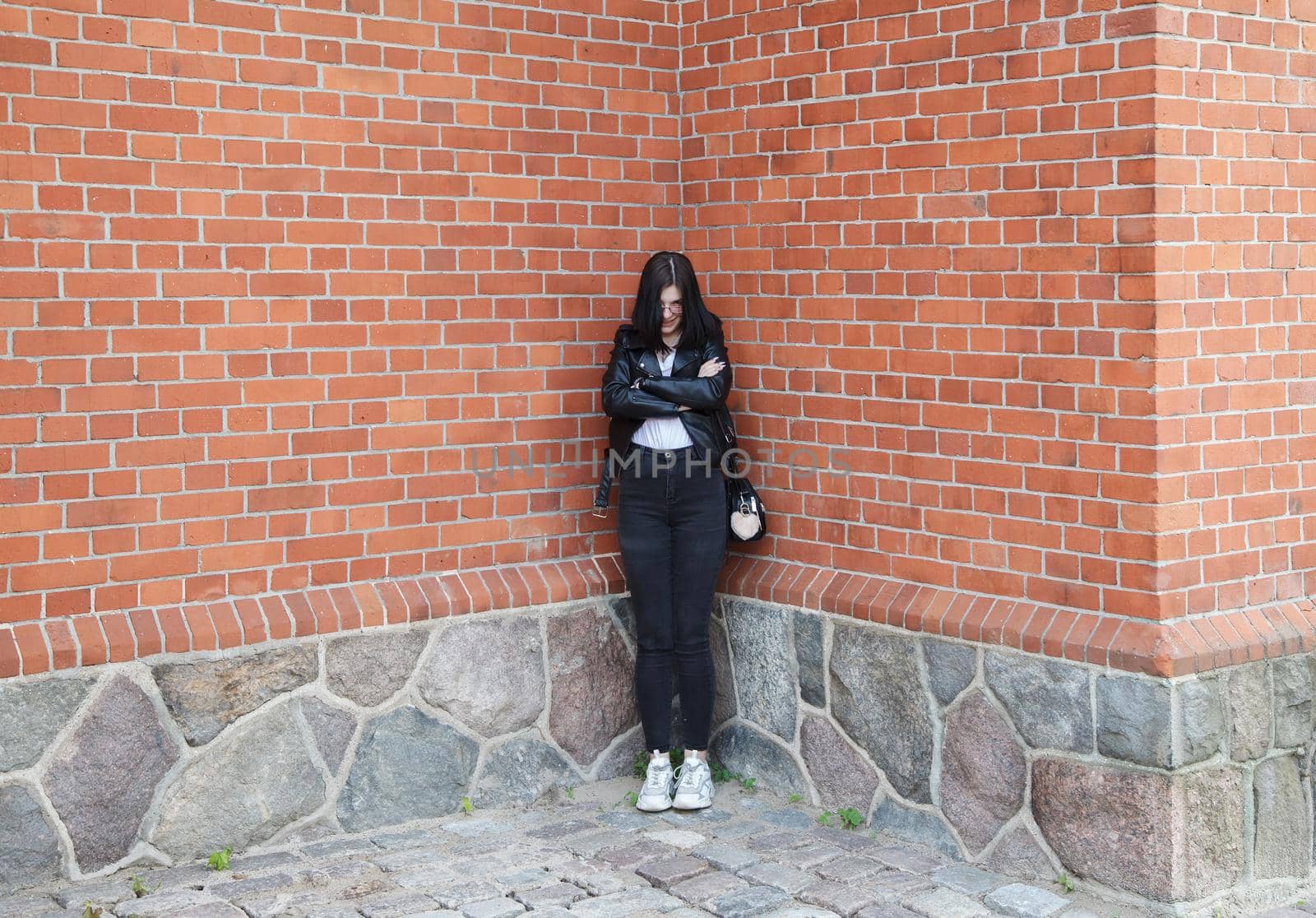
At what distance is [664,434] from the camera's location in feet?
19.7

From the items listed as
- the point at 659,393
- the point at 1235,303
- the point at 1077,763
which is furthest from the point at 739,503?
the point at 1235,303

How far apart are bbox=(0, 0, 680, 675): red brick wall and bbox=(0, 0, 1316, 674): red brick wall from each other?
14 mm

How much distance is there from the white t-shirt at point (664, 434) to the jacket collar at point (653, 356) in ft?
0.61

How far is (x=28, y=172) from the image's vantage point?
5.02m

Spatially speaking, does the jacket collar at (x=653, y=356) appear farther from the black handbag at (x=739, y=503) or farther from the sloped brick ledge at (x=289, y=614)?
the sloped brick ledge at (x=289, y=614)

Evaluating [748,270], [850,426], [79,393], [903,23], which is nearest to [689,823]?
[850,426]

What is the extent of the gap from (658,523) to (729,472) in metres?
0.40

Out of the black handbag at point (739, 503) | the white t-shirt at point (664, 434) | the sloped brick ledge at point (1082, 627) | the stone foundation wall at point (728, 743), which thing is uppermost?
the white t-shirt at point (664, 434)

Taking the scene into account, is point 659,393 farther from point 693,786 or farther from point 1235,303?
point 1235,303

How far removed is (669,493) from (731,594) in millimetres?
645

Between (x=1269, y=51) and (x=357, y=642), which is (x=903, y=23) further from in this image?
(x=357, y=642)

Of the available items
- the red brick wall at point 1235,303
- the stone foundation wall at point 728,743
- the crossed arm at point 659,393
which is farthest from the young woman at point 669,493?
the red brick wall at point 1235,303

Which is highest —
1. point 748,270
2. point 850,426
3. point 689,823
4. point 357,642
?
point 748,270

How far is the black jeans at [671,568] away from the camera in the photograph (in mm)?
6031
